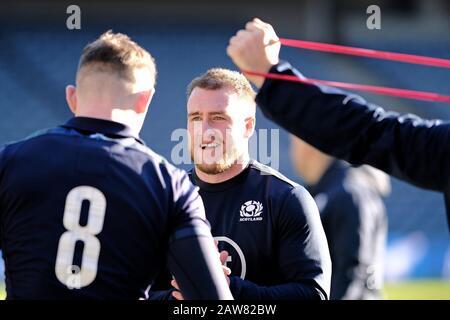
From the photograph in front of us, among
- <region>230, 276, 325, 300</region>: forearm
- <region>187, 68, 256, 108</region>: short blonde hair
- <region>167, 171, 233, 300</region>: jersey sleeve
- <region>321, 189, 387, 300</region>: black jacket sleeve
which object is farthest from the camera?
<region>321, 189, 387, 300</region>: black jacket sleeve

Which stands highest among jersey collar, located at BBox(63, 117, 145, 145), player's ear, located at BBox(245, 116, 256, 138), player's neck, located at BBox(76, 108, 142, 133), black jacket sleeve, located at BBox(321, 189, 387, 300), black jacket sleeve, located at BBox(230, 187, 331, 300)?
player's neck, located at BBox(76, 108, 142, 133)

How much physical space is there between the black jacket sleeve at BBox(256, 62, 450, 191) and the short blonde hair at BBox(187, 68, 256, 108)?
5.69 ft

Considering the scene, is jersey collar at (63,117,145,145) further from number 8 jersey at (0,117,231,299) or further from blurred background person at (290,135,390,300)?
blurred background person at (290,135,390,300)

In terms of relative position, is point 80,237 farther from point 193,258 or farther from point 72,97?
point 72,97

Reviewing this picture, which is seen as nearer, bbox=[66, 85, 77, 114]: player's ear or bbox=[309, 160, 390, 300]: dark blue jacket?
bbox=[66, 85, 77, 114]: player's ear

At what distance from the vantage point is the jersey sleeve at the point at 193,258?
2.62 meters

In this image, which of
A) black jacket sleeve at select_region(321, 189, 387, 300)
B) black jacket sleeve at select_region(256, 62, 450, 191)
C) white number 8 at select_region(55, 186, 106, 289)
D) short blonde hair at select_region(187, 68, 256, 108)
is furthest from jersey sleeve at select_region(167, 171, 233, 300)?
black jacket sleeve at select_region(321, 189, 387, 300)

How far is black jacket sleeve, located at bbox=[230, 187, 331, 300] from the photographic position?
3.27m

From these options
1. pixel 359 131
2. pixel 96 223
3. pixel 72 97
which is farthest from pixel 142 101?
pixel 359 131

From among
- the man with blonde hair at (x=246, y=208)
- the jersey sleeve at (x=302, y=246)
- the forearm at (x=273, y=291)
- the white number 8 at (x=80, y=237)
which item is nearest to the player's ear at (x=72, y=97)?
the white number 8 at (x=80, y=237)

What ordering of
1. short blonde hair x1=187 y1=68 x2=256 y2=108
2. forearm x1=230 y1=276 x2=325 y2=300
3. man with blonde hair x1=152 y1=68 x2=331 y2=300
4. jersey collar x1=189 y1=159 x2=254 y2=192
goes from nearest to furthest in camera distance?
forearm x1=230 y1=276 x2=325 y2=300 < man with blonde hair x1=152 y1=68 x2=331 y2=300 < jersey collar x1=189 y1=159 x2=254 y2=192 < short blonde hair x1=187 y1=68 x2=256 y2=108

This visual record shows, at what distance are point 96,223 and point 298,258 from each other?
1026 mm
